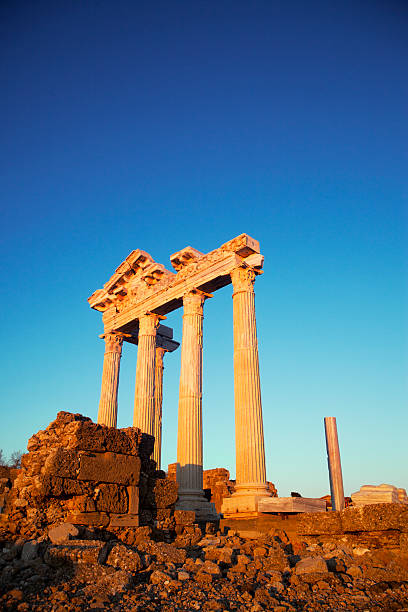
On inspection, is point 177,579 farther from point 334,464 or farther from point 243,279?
point 334,464

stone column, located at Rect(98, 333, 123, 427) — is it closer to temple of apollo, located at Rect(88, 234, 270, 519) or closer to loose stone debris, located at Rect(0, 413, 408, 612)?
Result: temple of apollo, located at Rect(88, 234, 270, 519)

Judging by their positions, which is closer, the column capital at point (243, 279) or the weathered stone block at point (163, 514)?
→ the weathered stone block at point (163, 514)

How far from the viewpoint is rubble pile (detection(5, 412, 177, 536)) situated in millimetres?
8305

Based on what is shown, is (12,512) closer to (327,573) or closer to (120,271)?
(327,573)

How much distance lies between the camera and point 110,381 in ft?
74.2

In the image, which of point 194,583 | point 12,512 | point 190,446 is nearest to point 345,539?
point 194,583

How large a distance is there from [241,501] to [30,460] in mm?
7158

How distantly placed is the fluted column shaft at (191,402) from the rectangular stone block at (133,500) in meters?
6.59

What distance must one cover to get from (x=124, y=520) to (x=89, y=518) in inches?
34.1

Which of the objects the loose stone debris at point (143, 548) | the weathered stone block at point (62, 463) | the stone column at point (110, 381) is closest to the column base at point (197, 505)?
the loose stone debris at point (143, 548)

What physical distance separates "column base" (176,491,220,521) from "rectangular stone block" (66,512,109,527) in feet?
22.5

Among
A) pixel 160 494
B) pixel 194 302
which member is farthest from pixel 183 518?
pixel 194 302

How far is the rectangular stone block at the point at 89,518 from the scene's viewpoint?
842cm

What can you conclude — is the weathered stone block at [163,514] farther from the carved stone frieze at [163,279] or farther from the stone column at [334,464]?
the carved stone frieze at [163,279]
